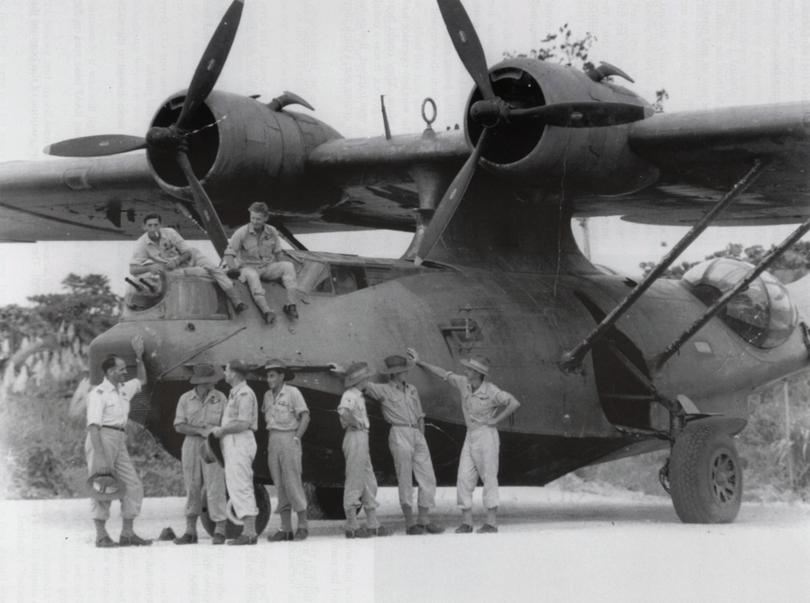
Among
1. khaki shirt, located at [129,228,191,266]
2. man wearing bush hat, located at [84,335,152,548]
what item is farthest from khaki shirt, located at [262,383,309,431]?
khaki shirt, located at [129,228,191,266]

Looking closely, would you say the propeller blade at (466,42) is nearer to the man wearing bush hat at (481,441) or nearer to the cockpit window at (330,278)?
the cockpit window at (330,278)

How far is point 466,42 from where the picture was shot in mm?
13180

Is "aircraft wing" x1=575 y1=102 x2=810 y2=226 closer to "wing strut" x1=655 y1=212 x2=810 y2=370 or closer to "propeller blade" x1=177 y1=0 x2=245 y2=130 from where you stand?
"wing strut" x1=655 y1=212 x2=810 y2=370

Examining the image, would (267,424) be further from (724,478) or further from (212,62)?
(724,478)

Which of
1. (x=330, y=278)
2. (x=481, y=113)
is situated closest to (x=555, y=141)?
(x=481, y=113)

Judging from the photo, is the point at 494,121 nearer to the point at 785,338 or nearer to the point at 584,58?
the point at 785,338

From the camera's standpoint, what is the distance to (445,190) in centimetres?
1441

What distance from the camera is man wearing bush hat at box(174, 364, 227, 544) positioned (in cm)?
1096

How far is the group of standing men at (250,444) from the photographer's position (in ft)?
35.1

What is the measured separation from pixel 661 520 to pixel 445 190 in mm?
4211

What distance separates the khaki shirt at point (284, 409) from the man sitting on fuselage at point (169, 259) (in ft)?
2.89

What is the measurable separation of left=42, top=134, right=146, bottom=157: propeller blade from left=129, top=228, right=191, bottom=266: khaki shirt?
2239mm

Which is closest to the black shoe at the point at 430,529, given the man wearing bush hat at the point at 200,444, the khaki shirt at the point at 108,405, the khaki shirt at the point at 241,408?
the man wearing bush hat at the point at 200,444

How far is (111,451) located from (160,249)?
2.17 metres
